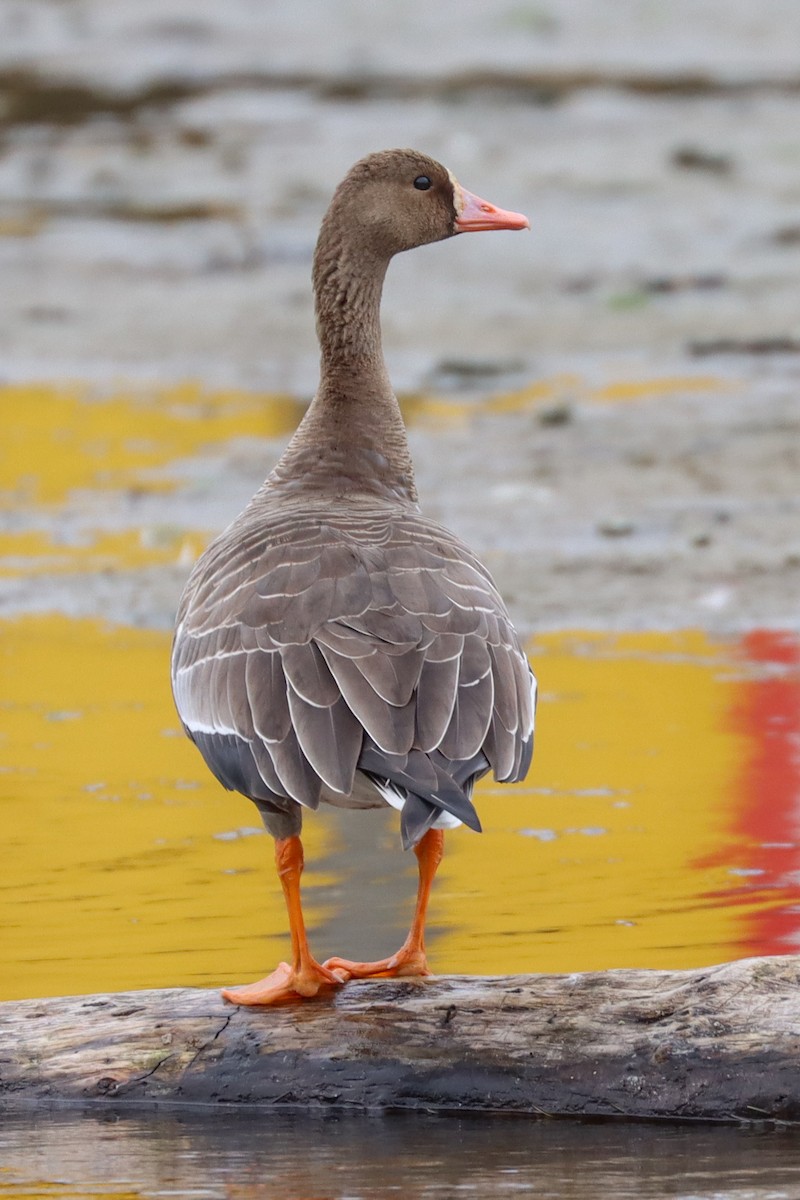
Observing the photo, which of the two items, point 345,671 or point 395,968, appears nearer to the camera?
point 345,671

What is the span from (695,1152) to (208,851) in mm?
A: 2889

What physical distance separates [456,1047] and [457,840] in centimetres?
246

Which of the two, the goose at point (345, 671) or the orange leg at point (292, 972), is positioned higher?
the goose at point (345, 671)

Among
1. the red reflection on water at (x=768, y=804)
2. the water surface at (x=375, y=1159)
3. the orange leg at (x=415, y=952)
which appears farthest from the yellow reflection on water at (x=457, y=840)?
the water surface at (x=375, y=1159)

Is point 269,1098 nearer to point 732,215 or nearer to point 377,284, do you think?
point 377,284

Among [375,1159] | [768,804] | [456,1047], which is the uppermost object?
[456,1047]

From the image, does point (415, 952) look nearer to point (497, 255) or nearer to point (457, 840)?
point (457, 840)

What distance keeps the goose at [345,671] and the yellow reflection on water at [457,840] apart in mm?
719

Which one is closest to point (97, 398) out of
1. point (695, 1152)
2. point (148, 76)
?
point (695, 1152)

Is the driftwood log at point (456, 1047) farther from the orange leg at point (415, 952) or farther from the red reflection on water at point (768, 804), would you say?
the red reflection on water at point (768, 804)

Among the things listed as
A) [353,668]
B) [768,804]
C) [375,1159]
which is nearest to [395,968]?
[375,1159]

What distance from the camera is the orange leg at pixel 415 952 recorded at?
18.4 feet

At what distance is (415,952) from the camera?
222 inches

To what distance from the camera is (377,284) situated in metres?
7.04
